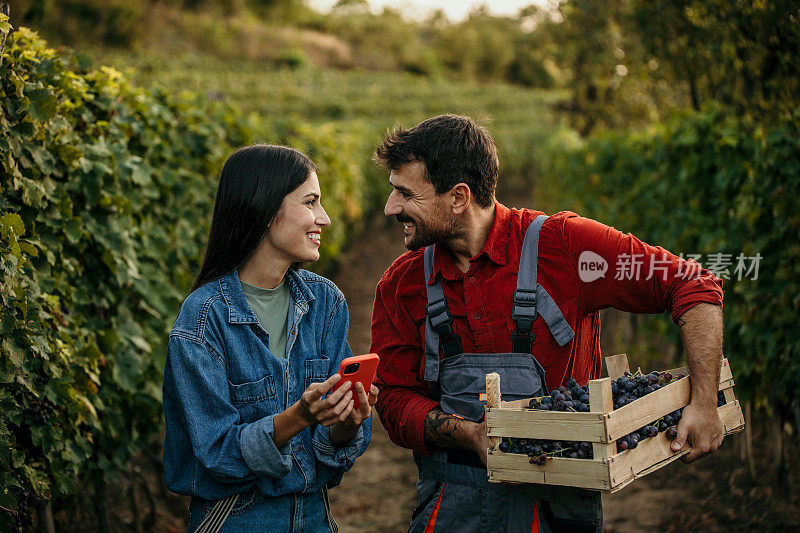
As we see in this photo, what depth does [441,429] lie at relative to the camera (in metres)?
2.62

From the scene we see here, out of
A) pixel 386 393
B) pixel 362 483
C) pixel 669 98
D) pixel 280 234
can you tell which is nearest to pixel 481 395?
pixel 386 393

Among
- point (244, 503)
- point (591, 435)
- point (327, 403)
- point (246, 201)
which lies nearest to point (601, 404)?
point (591, 435)

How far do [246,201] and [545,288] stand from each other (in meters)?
1.13

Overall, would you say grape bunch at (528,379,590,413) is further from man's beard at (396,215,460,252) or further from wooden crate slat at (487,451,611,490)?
man's beard at (396,215,460,252)

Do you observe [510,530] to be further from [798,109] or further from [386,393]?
[798,109]

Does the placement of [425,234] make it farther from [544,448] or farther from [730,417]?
[730,417]

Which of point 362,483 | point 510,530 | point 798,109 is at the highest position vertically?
point 798,109

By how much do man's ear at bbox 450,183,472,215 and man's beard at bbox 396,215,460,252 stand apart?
0.17 feet

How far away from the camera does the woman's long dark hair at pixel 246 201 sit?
2574 millimetres

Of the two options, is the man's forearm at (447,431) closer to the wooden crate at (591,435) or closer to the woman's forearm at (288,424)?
the wooden crate at (591,435)

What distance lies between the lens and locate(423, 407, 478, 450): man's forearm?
255 cm

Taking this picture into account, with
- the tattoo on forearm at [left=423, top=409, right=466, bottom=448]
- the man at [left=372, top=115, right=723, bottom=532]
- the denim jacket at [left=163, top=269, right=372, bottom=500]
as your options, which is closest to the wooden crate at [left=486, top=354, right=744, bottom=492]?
the man at [left=372, top=115, right=723, bottom=532]

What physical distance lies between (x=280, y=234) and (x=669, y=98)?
1154 cm

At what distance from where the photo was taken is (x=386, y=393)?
2.86m
